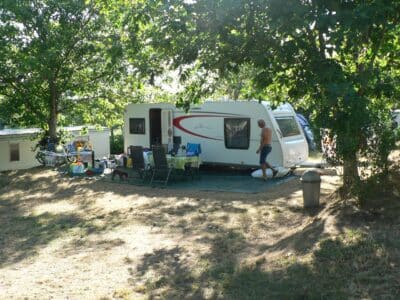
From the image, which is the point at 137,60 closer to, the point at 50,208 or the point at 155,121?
the point at 50,208

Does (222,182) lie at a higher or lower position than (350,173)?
lower

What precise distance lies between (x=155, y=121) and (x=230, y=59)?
8.60 metres

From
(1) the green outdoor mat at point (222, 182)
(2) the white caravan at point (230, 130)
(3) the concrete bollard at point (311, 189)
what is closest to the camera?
(3) the concrete bollard at point (311, 189)

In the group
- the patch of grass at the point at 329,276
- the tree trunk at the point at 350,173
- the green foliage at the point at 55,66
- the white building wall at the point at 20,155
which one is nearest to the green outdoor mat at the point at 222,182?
the green foliage at the point at 55,66

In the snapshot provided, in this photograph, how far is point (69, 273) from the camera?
5.53 meters

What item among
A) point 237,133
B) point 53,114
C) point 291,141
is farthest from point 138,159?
point 53,114

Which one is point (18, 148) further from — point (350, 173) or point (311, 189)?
point (350, 173)

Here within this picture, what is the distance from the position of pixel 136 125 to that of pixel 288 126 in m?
5.24

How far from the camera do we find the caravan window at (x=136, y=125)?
15.8 m

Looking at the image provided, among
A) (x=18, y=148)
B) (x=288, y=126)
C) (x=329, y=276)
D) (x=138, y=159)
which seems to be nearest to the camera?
(x=329, y=276)

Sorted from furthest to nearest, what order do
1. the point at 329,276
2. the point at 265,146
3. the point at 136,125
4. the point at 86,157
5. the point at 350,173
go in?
1. the point at 136,125
2. the point at 86,157
3. the point at 265,146
4. the point at 350,173
5. the point at 329,276

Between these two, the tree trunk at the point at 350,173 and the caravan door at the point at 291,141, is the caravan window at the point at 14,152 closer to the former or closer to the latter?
the caravan door at the point at 291,141

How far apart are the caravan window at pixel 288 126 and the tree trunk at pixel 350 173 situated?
564 cm

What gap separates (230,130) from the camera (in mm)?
13766
